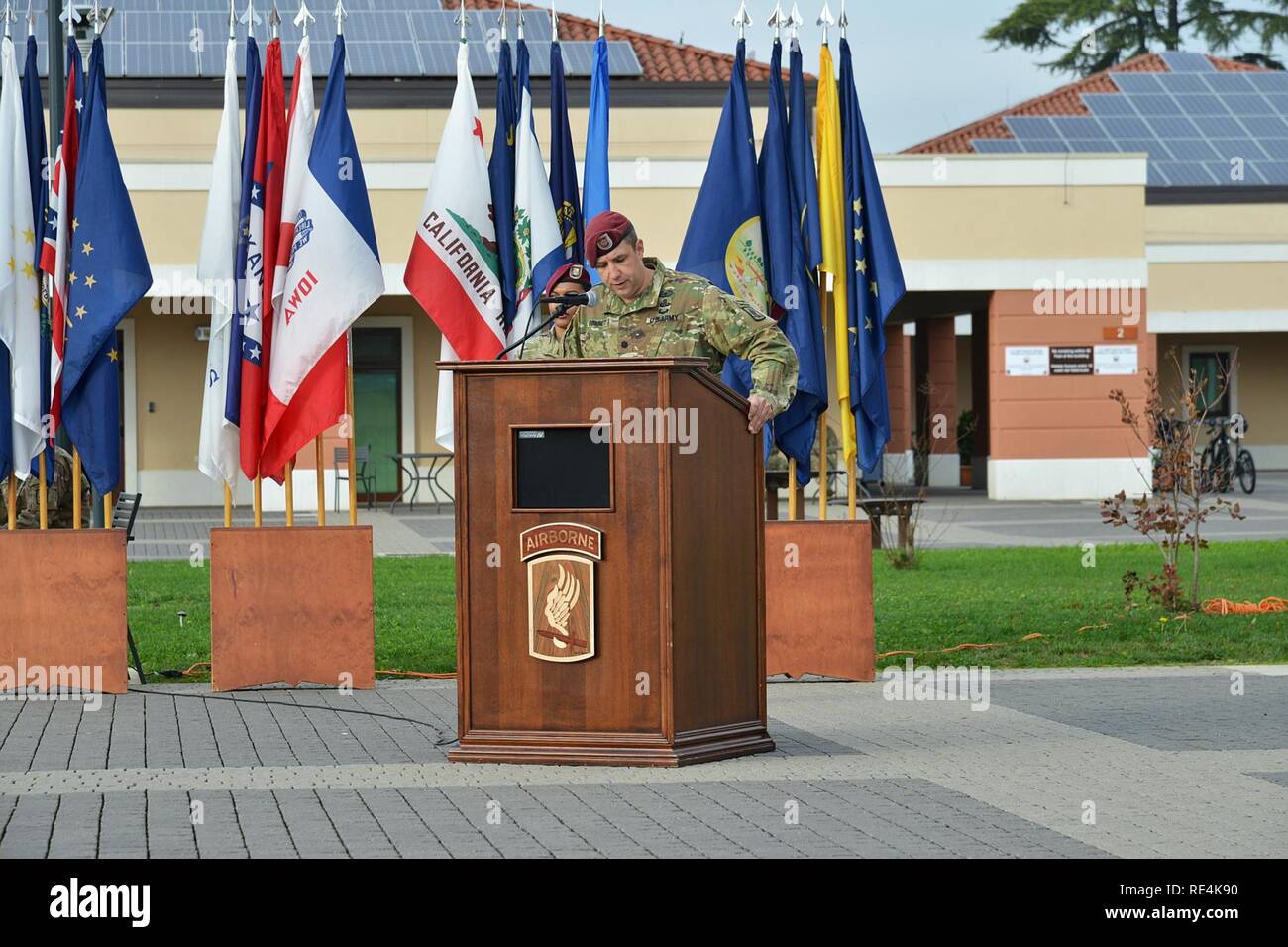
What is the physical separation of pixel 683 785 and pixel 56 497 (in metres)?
6.53

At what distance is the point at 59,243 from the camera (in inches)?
412

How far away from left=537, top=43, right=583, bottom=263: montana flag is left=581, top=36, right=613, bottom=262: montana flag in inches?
3.2

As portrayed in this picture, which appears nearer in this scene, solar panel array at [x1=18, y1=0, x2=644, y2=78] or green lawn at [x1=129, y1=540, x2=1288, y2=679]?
green lawn at [x1=129, y1=540, x2=1288, y2=679]

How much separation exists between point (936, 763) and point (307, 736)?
10.0 feet

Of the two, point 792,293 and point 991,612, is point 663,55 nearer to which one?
point 991,612

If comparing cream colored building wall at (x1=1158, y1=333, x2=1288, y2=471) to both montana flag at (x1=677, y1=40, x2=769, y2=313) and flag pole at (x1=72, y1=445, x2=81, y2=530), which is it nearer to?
montana flag at (x1=677, y1=40, x2=769, y2=313)

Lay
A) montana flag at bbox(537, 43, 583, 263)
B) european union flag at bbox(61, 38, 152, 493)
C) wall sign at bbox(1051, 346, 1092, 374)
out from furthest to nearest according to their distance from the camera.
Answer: wall sign at bbox(1051, 346, 1092, 374), montana flag at bbox(537, 43, 583, 263), european union flag at bbox(61, 38, 152, 493)

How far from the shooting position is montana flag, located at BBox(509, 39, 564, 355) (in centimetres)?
1084

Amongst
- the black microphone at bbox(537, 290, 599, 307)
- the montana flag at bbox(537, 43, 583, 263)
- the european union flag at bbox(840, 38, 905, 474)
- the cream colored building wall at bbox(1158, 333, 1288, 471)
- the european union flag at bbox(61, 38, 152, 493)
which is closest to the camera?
the black microphone at bbox(537, 290, 599, 307)

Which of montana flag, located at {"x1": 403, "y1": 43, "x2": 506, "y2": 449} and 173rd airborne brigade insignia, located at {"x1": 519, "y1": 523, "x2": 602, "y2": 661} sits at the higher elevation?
montana flag, located at {"x1": 403, "y1": 43, "x2": 506, "y2": 449}

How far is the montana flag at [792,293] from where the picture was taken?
10836 mm

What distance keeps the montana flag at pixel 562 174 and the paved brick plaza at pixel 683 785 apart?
2997mm

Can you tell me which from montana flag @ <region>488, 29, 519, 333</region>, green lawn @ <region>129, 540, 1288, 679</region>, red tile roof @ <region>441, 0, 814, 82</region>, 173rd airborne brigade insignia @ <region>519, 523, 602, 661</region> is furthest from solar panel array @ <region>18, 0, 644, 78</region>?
173rd airborne brigade insignia @ <region>519, 523, 602, 661</region>
